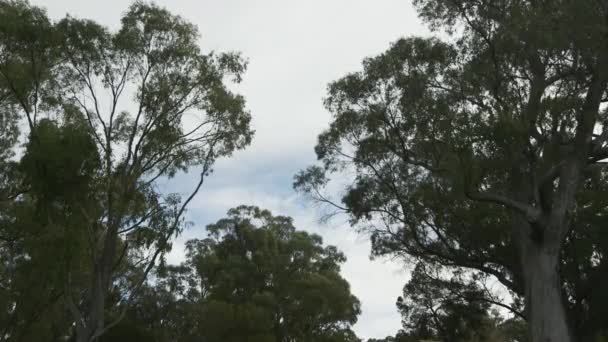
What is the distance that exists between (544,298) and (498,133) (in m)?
4.02

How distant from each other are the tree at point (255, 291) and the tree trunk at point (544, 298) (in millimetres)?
16993

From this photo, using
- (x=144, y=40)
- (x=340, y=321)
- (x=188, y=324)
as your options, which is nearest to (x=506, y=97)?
(x=144, y=40)

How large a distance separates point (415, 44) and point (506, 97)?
3226 millimetres

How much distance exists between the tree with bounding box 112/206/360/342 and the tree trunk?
16993mm

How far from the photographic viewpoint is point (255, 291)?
31562 mm

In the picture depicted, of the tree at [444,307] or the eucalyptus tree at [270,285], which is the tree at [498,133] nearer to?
the tree at [444,307]

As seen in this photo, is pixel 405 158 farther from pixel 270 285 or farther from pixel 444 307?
pixel 270 285

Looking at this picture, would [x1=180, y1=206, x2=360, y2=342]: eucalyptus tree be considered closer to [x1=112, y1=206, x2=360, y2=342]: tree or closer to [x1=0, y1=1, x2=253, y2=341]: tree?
[x1=112, y1=206, x2=360, y2=342]: tree

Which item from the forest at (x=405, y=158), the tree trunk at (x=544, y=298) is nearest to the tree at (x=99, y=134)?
the forest at (x=405, y=158)

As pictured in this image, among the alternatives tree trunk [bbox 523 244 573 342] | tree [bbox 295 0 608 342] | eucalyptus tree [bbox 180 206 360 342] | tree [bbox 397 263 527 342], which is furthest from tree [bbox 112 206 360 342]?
tree trunk [bbox 523 244 573 342]

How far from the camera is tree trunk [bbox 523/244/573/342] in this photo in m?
12.4

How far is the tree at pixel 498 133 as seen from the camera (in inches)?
510

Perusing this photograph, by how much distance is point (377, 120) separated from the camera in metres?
16.5

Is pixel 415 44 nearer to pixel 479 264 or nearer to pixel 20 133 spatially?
pixel 479 264
